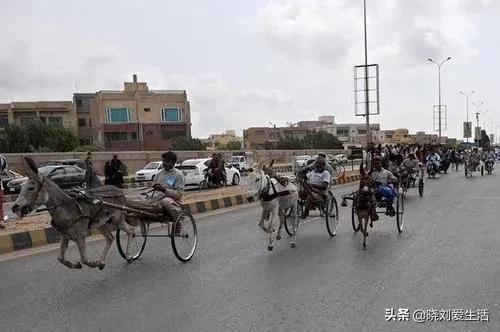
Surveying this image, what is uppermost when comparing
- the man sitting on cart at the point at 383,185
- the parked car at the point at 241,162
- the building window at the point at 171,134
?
the building window at the point at 171,134

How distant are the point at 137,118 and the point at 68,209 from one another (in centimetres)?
→ 7784

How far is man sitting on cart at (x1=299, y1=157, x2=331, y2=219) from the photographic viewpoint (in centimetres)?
1038

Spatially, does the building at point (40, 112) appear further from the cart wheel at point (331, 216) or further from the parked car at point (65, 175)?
the cart wheel at point (331, 216)

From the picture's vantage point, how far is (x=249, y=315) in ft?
17.3

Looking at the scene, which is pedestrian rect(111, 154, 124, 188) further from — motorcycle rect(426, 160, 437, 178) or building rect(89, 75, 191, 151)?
building rect(89, 75, 191, 151)

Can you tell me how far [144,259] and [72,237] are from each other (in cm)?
193

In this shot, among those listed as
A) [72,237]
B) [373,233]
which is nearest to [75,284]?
[72,237]

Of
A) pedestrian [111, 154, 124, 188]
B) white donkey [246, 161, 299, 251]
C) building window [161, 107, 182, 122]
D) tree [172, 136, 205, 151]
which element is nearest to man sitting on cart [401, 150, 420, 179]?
pedestrian [111, 154, 124, 188]

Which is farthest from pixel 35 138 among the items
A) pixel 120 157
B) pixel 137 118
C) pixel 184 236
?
pixel 184 236

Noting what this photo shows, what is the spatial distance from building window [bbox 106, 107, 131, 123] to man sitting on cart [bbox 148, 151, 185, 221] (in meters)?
75.2

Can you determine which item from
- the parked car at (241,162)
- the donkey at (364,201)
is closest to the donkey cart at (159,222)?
the donkey at (364,201)

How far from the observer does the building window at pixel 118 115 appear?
80500mm

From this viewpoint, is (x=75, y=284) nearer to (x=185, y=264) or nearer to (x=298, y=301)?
(x=185, y=264)

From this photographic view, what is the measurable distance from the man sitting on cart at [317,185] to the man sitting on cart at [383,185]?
0.93 meters
